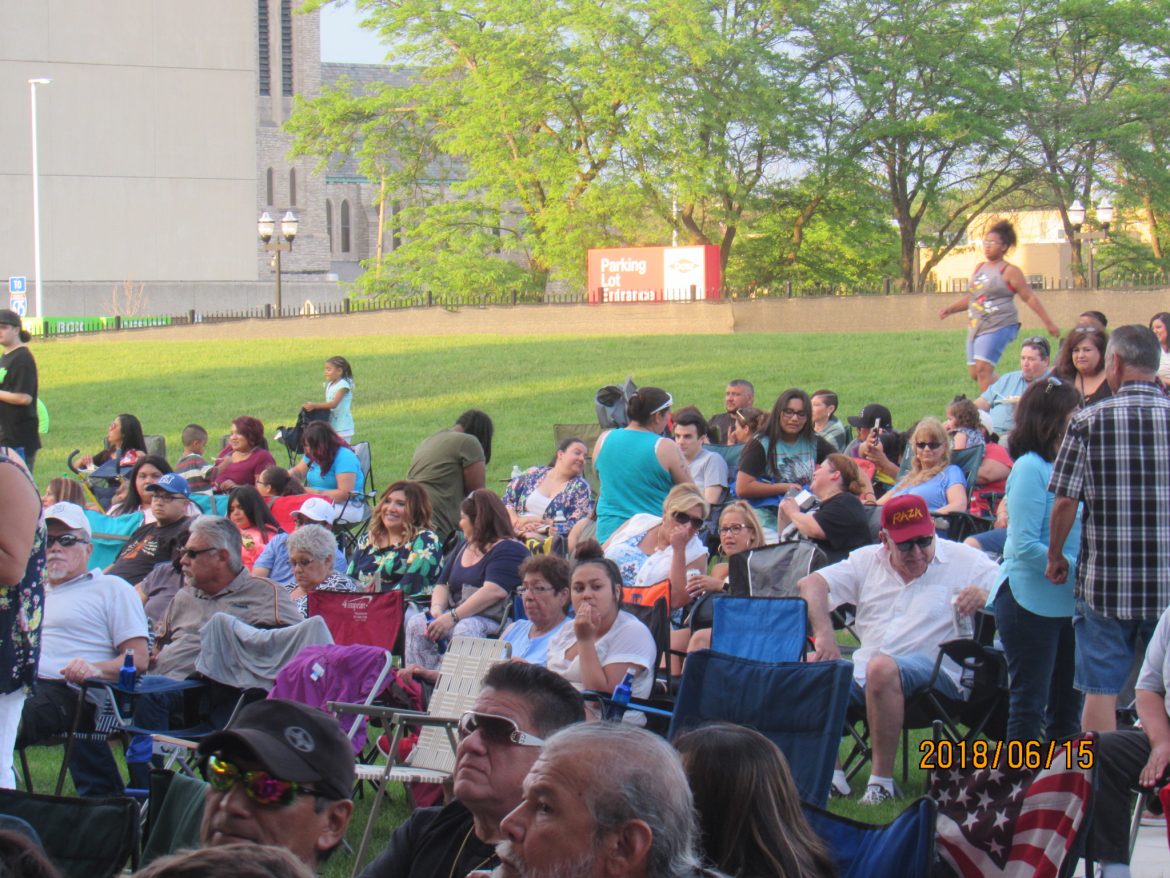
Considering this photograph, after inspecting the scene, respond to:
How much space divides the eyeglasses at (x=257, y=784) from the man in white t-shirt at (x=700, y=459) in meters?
7.77

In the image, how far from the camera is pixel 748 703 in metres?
5.62

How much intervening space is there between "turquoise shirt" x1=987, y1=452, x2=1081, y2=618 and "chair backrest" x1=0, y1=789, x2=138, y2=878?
3.60 metres

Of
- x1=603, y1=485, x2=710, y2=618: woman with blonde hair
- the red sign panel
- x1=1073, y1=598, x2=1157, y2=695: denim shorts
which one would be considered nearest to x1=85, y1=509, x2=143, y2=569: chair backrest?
x1=603, y1=485, x2=710, y2=618: woman with blonde hair

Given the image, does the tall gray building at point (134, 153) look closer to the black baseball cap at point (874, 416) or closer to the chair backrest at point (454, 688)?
the black baseball cap at point (874, 416)

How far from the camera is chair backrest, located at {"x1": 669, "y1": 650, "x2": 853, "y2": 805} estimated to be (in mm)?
5438

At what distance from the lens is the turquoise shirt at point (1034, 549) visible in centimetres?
592

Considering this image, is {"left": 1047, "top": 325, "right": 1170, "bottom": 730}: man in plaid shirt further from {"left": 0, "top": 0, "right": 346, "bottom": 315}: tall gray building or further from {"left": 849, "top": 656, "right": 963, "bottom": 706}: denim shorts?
{"left": 0, "top": 0, "right": 346, "bottom": 315}: tall gray building

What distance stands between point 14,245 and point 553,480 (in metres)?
45.8

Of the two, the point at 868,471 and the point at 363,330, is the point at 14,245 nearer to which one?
the point at 363,330

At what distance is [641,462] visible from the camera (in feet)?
29.0

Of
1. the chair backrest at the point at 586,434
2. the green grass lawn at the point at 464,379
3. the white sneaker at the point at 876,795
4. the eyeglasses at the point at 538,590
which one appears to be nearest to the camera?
the white sneaker at the point at 876,795

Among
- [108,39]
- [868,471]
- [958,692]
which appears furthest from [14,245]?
[958,692]

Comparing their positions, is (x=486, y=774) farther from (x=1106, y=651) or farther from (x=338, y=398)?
(x=338, y=398)

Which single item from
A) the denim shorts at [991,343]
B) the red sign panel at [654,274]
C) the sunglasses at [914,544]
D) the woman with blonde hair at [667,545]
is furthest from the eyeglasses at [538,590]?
the red sign panel at [654,274]
